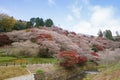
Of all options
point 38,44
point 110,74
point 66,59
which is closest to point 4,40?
point 38,44

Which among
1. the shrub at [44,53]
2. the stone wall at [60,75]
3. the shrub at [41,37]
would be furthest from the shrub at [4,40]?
the stone wall at [60,75]

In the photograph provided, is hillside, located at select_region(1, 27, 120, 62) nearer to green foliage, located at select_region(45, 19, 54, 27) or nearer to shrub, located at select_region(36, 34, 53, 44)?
shrub, located at select_region(36, 34, 53, 44)

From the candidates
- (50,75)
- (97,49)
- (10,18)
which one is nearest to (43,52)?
(50,75)

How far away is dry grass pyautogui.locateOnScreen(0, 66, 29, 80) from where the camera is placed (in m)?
22.6

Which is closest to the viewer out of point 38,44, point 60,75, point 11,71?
point 11,71

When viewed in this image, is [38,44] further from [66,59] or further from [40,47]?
[66,59]

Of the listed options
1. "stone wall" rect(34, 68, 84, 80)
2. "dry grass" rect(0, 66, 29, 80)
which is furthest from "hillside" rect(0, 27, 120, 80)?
"dry grass" rect(0, 66, 29, 80)

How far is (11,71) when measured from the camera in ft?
79.3

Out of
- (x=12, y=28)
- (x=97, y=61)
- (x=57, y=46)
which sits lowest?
(x=97, y=61)

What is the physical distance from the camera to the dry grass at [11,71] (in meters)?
22.6

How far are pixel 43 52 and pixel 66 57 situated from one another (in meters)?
8.86

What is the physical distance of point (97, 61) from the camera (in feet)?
149

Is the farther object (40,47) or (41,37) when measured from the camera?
(41,37)

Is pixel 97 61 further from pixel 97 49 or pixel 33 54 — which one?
pixel 33 54
